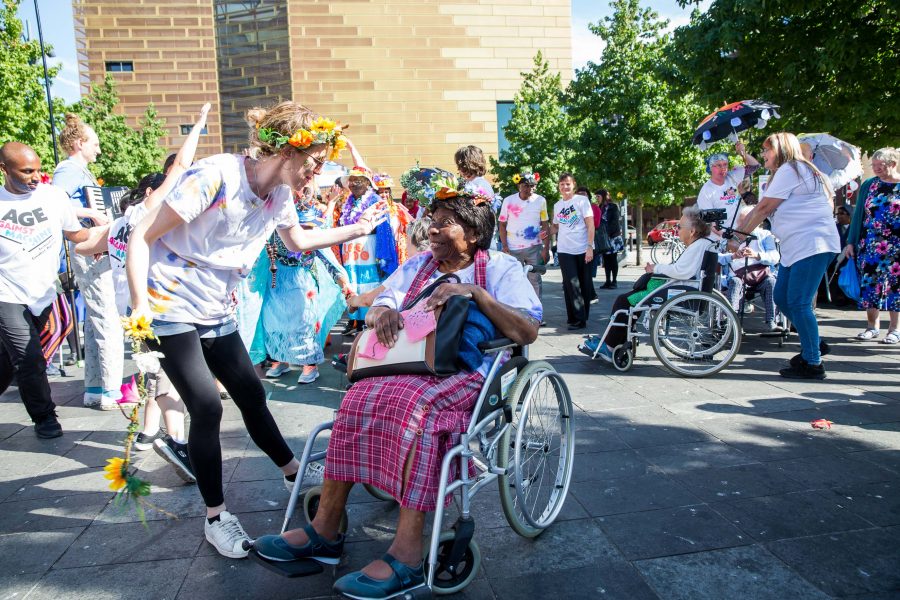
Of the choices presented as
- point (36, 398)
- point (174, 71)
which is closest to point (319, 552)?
point (36, 398)

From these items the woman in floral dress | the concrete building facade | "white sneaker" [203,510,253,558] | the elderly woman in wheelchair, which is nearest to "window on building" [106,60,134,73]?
the concrete building facade

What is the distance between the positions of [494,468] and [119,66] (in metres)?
39.8

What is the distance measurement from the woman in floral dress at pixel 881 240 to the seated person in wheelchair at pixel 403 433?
5.23 metres

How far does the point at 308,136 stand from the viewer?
2.58 meters

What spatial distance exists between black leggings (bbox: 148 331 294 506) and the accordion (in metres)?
2.57

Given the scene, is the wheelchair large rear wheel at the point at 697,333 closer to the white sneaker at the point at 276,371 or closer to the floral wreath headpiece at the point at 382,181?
the floral wreath headpiece at the point at 382,181

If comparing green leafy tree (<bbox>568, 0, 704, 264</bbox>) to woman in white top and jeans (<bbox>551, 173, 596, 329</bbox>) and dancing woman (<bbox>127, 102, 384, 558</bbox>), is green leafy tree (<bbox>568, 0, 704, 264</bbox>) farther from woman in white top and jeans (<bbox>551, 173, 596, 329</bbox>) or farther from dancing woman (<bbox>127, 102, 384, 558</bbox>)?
dancing woman (<bbox>127, 102, 384, 558</bbox>)

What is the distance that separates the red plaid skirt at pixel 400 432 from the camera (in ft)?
7.50

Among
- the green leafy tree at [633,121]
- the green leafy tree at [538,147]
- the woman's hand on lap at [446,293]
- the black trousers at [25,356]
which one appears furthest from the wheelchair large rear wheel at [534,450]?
the green leafy tree at [538,147]

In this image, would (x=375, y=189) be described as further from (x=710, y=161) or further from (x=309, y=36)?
(x=309, y=36)

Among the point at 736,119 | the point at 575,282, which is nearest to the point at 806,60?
the point at 736,119

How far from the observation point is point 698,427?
4.14 metres

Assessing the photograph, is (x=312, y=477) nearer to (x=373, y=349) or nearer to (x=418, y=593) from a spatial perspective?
(x=373, y=349)

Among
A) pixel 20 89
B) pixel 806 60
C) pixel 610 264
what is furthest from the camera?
pixel 20 89
